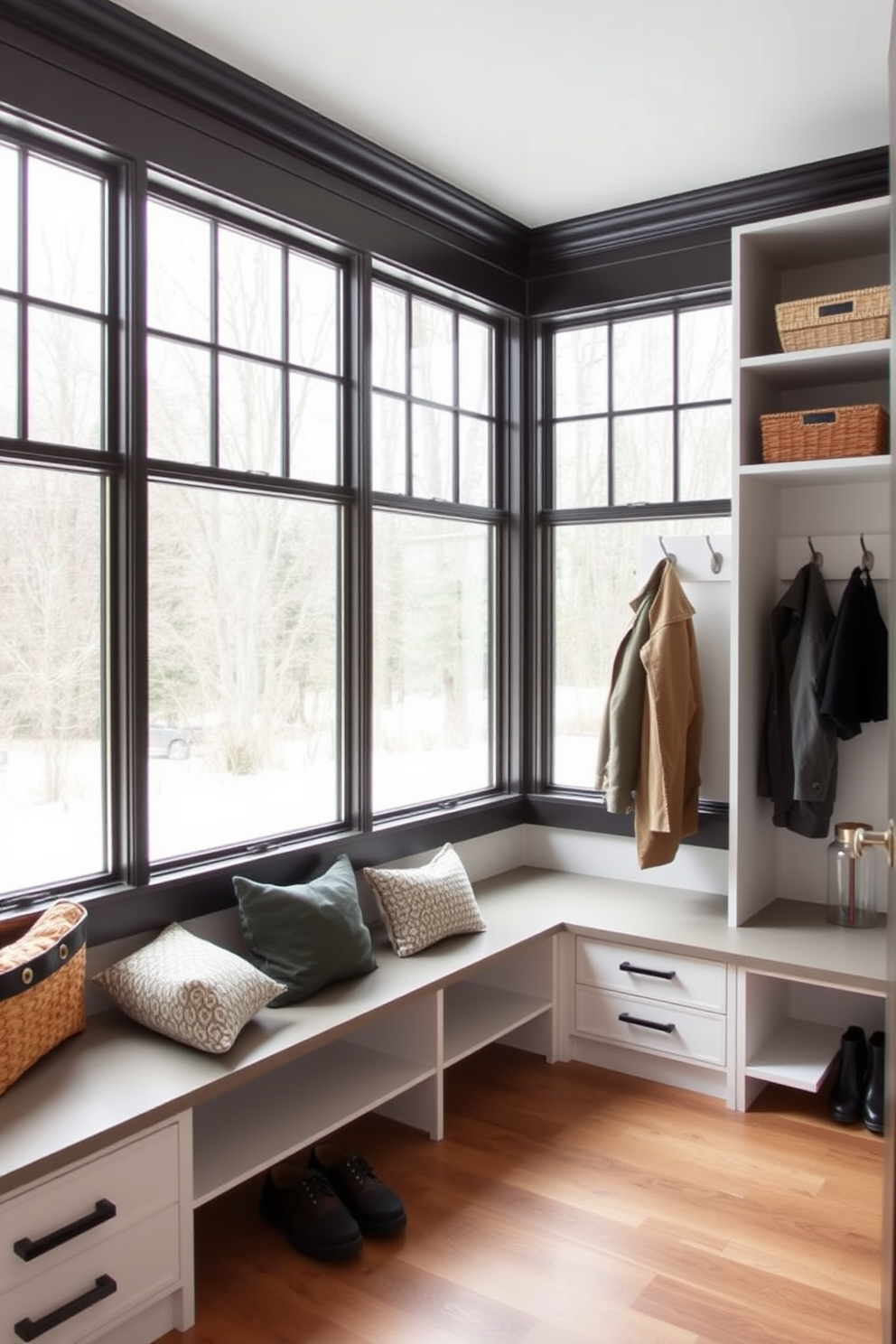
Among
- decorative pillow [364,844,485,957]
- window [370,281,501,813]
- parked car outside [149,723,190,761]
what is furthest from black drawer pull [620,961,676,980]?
parked car outside [149,723,190,761]

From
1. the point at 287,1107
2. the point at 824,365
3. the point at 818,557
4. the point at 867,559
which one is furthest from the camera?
the point at 818,557

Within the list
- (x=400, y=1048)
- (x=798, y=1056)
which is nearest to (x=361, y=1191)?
(x=400, y=1048)

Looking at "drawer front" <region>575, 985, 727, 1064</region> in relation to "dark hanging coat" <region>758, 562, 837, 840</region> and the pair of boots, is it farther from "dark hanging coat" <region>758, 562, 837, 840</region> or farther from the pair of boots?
"dark hanging coat" <region>758, 562, 837, 840</region>

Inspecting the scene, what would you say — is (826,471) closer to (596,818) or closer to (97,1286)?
(596,818)

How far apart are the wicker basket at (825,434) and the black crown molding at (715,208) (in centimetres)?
75

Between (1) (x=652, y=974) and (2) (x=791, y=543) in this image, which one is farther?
(2) (x=791, y=543)

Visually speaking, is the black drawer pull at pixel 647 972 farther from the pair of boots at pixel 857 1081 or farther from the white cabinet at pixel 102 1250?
the white cabinet at pixel 102 1250

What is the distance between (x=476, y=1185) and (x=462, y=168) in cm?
302

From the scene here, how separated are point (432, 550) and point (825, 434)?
1.35m

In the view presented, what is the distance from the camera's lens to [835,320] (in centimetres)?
321

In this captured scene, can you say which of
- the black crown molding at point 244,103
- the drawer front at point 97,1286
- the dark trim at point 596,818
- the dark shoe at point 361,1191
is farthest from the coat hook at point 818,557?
the drawer front at point 97,1286

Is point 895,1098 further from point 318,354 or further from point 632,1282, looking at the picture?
point 318,354

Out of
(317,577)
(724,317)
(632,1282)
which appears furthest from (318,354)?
(632,1282)

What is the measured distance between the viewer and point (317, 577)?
3.32 meters
